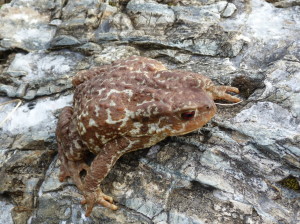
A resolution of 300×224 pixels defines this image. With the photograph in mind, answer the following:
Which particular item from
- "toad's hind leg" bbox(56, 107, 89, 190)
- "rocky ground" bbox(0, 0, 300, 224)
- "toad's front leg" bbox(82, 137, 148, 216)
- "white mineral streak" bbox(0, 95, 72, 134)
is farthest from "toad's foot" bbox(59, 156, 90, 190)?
"white mineral streak" bbox(0, 95, 72, 134)

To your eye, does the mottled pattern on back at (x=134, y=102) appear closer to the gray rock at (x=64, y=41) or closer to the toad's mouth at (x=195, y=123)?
the toad's mouth at (x=195, y=123)

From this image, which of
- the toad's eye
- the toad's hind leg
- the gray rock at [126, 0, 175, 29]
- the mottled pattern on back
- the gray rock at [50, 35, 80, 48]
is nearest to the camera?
the toad's eye

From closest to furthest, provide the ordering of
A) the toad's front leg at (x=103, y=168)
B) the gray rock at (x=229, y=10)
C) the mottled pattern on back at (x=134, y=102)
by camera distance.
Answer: the mottled pattern on back at (x=134, y=102), the toad's front leg at (x=103, y=168), the gray rock at (x=229, y=10)

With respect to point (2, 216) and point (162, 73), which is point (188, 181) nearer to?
point (162, 73)

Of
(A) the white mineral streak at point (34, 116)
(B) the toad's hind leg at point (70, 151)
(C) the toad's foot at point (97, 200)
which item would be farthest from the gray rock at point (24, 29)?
(C) the toad's foot at point (97, 200)

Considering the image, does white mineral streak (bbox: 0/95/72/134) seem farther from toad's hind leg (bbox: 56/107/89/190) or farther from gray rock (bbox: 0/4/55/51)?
gray rock (bbox: 0/4/55/51)
